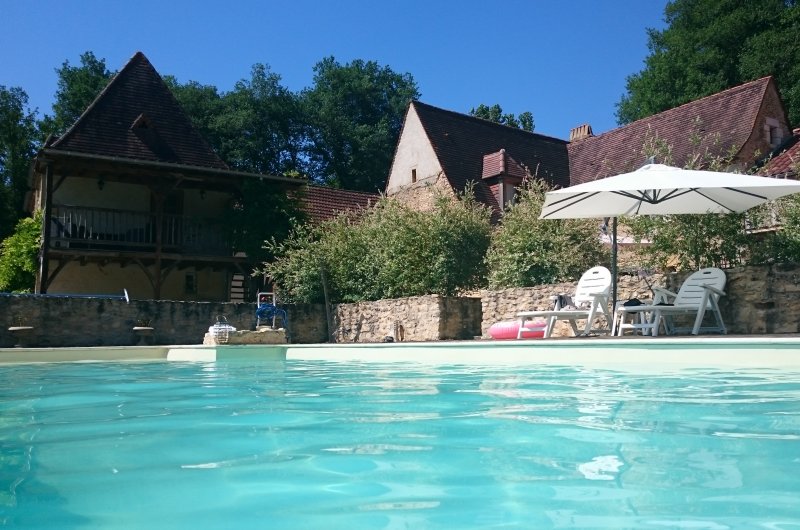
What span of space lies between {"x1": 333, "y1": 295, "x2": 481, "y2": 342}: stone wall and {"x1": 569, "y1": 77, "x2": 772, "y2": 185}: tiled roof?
838cm

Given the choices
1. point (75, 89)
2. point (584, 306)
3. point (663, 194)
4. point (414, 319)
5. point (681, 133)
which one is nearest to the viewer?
point (663, 194)

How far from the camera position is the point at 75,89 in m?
36.7

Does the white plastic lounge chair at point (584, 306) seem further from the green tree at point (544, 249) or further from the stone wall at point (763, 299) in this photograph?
the green tree at point (544, 249)

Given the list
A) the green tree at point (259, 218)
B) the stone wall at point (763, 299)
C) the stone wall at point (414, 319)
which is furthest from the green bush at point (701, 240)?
the green tree at point (259, 218)

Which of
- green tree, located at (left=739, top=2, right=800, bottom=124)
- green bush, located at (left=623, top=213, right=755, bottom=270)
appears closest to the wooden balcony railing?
green bush, located at (left=623, top=213, right=755, bottom=270)

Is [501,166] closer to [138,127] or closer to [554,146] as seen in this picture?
[554,146]

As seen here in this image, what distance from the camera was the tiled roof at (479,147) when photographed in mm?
23312

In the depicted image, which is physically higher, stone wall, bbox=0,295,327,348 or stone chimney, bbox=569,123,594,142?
stone chimney, bbox=569,123,594,142

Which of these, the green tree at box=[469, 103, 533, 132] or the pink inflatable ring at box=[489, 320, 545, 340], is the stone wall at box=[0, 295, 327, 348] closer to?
the pink inflatable ring at box=[489, 320, 545, 340]

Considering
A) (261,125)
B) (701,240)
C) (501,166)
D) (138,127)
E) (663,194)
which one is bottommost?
(701,240)

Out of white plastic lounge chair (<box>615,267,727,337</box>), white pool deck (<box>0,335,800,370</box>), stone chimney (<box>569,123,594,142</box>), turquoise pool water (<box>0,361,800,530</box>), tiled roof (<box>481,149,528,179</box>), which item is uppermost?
stone chimney (<box>569,123,594,142</box>)

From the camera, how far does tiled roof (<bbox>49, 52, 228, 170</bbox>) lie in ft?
60.5

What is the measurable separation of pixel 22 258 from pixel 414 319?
506 inches

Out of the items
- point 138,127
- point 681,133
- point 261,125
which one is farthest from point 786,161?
point 261,125
